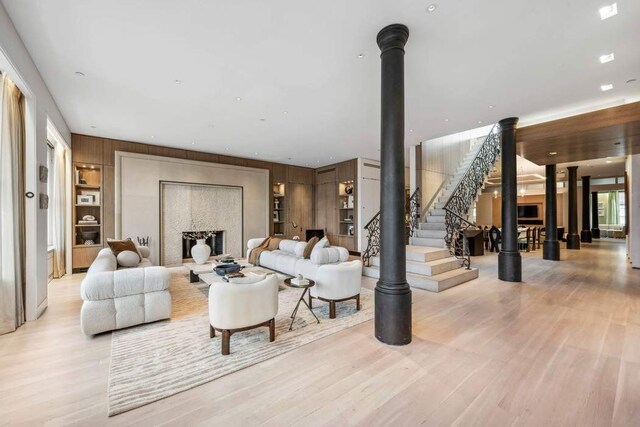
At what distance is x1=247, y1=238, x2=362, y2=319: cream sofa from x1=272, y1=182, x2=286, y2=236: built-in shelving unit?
9.62ft

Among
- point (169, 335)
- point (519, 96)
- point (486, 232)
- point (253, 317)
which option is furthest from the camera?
point (486, 232)

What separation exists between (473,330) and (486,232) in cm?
892

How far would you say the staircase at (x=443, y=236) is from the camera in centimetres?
554

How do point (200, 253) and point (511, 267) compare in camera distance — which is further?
point (200, 253)

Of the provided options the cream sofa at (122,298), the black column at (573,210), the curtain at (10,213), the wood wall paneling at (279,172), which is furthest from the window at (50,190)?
the black column at (573,210)

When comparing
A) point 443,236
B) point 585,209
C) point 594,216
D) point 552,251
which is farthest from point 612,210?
point 443,236

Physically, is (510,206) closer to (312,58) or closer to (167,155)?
(312,58)

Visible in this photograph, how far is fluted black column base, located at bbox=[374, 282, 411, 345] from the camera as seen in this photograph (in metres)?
3.00

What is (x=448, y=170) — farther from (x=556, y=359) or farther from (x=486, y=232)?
(x=556, y=359)

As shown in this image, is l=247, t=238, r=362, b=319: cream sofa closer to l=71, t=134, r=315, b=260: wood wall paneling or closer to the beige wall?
the beige wall

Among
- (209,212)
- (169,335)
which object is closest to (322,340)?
(169,335)

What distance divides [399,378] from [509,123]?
224 inches

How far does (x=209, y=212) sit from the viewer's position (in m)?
8.69

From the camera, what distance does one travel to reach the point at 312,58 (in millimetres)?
3559
